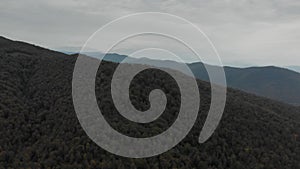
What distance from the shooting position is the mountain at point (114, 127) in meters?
34.1

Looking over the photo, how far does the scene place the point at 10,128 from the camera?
1529 inches

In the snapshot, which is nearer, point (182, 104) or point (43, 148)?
point (43, 148)

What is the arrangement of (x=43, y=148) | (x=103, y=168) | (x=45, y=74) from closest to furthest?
(x=103, y=168) < (x=43, y=148) < (x=45, y=74)

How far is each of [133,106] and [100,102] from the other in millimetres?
4328

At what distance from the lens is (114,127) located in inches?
1512

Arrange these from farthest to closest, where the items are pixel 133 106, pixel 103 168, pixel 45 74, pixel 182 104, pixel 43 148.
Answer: pixel 45 74, pixel 182 104, pixel 133 106, pixel 43 148, pixel 103 168

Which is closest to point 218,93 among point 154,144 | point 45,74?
point 154,144

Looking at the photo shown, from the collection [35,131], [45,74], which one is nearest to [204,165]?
[35,131]

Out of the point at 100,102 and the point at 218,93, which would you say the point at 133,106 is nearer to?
the point at 100,102

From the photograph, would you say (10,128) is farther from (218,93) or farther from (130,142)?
(218,93)

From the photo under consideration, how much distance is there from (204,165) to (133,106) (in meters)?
11.8

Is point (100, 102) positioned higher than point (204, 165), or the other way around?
point (100, 102)

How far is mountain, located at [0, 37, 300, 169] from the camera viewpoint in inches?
1344

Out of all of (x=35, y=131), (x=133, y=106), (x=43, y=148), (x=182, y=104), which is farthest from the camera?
(x=182, y=104)
